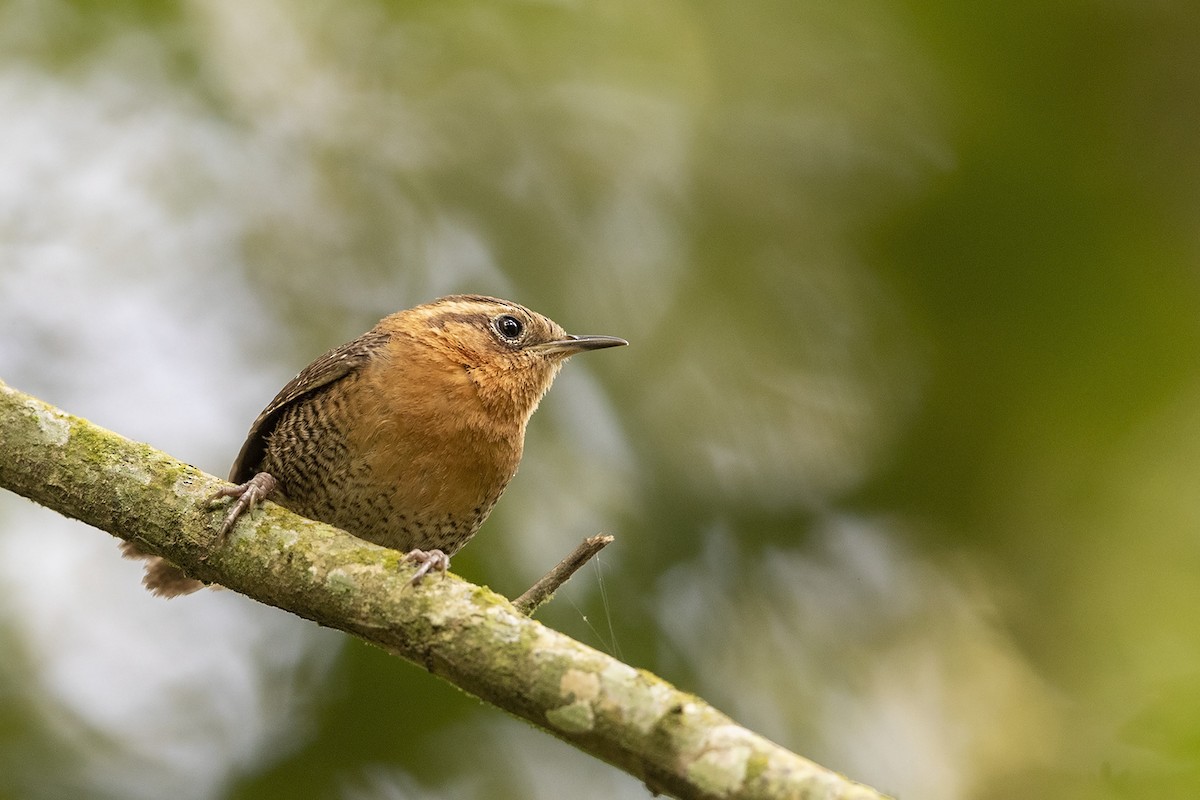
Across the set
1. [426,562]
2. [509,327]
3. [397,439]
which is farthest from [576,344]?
[426,562]

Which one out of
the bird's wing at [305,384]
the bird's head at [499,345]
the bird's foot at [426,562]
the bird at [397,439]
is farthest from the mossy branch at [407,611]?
the bird's head at [499,345]

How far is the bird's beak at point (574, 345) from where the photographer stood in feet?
17.2

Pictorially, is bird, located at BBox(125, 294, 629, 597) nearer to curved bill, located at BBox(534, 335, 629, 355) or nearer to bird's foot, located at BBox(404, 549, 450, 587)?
curved bill, located at BBox(534, 335, 629, 355)

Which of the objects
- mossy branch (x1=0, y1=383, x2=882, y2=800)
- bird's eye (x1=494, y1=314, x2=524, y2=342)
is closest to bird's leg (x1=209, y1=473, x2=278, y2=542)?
mossy branch (x1=0, y1=383, x2=882, y2=800)

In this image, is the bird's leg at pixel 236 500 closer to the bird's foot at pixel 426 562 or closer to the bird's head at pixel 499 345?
the bird's foot at pixel 426 562

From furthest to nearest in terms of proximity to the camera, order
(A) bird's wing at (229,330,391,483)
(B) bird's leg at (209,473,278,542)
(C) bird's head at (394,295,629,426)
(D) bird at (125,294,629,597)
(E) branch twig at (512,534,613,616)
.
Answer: (C) bird's head at (394,295,629,426) → (A) bird's wing at (229,330,391,483) → (D) bird at (125,294,629,597) → (B) bird's leg at (209,473,278,542) → (E) branch twig at (512,534,613,616)

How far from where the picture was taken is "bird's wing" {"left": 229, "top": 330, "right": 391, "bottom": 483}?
15.4ft

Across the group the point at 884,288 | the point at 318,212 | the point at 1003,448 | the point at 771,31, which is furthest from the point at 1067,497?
the point at 318,212

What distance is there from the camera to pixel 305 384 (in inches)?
187

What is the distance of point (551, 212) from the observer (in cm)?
729

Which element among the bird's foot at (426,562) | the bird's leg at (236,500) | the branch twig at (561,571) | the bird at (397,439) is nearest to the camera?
the bird's foot at (426,562)

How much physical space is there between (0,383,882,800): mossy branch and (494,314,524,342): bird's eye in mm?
1894

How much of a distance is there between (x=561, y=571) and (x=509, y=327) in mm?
2131

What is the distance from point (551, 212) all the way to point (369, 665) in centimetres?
308
